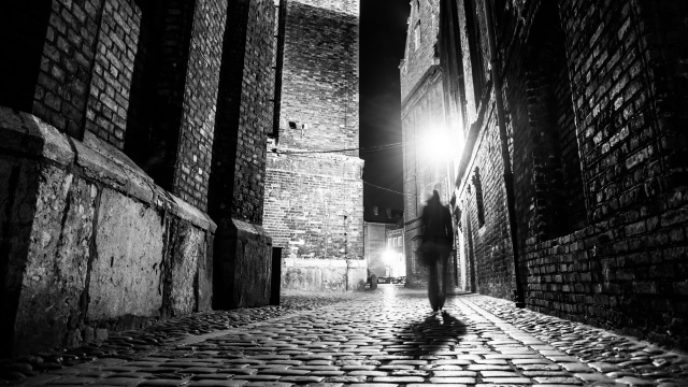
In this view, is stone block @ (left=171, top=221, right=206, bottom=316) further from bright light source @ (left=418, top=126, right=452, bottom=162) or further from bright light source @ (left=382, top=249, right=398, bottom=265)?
bright light source @ (left=382, top=249, right=398, bottom=265)

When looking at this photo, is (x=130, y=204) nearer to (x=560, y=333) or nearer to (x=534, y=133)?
(x=560, y=333)

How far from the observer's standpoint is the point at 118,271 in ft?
11.7

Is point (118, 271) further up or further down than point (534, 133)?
further down

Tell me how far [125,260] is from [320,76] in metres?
14.5

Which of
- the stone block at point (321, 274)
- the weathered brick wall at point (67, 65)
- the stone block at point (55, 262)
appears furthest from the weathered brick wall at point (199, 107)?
the stone block at point (321, 274)

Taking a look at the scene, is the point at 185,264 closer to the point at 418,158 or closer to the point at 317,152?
the point at 317,152

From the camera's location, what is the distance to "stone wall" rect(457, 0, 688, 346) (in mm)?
2350

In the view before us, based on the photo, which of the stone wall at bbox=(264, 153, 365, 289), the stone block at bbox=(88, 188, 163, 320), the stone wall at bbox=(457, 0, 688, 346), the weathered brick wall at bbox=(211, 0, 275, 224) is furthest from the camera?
the stone wall at bbox=(264, 153, 365, 289)

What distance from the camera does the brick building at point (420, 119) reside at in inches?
903

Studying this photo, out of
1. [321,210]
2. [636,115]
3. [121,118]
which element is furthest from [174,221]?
[321,210]

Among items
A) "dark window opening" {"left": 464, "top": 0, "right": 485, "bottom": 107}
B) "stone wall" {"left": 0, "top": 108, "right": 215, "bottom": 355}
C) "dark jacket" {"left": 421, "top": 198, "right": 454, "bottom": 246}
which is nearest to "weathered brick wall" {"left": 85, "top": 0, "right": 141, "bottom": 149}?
"stone wall" {"left": 0, "top": 108, "right": 215, "bottom": 355}

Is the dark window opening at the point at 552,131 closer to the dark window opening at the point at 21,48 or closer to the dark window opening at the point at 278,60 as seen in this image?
the dark window opening at the point at 21,48

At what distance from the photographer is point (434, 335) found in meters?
3.41

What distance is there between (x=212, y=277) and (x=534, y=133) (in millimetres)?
4947
